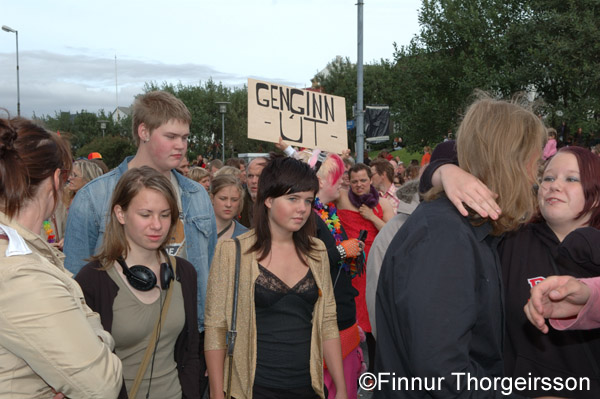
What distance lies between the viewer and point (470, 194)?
180cm

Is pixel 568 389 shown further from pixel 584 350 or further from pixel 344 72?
pixel 344 72

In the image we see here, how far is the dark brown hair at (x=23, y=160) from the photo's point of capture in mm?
1724

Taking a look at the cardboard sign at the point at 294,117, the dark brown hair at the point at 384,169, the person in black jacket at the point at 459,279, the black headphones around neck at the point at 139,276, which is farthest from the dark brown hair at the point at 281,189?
the dark brown hair at the point at 384,169

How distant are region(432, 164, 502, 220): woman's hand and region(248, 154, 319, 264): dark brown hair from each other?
1390mm

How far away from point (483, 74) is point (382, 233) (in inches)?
760

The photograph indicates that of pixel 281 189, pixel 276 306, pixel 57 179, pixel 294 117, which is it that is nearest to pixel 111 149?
pixel 294 117

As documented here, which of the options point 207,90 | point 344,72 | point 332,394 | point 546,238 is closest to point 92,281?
point 332,394

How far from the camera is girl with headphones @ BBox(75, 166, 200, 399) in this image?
2.71 metres

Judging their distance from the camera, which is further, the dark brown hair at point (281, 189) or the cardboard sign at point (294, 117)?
the cardboard sign at point (294, 117)

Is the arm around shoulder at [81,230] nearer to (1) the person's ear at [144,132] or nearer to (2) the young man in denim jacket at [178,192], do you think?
(2) the young man in denim jacket at [178,192]

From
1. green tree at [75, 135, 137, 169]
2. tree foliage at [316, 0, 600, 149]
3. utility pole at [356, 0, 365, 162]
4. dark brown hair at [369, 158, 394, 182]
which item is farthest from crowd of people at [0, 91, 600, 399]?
green tree at [75, 135, 137, 169]

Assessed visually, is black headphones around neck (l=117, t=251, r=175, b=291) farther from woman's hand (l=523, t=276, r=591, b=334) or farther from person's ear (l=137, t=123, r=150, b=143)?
woman's hand (l=523, t=276, r=591, b=334)

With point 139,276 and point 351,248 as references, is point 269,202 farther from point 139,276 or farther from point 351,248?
point 351,248

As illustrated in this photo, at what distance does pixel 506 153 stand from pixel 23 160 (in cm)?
163
